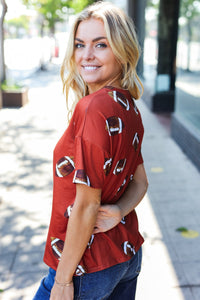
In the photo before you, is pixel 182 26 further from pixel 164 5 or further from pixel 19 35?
pixel 19 35

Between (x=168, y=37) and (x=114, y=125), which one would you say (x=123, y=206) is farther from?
(x=168, y=37)

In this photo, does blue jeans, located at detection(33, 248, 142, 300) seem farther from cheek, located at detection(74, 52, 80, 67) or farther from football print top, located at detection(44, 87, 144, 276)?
cheek, located at detection(74, 52, 80, 67)

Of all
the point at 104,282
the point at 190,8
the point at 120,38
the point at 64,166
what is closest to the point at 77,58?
the point at 120,38

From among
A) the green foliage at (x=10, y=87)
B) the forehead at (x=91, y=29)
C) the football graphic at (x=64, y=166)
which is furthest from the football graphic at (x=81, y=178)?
the green foliage at (x=10, y=87)

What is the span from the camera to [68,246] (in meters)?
1.42

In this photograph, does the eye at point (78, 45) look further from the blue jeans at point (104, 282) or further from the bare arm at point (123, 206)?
the blue jeans at point (104, 282)

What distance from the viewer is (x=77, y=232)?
140 cm

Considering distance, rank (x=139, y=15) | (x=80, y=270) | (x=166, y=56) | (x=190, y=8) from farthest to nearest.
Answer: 1. (x=139, y=15)
2. (x=166, y=56)
3. (x=190, y=8)
4. (x=80, y=270)

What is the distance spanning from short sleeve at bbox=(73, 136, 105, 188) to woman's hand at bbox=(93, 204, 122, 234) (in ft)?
0.54

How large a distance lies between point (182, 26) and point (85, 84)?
7.33 meters

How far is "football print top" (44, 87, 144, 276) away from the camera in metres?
1.36

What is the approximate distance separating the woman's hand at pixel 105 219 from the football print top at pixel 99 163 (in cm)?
4

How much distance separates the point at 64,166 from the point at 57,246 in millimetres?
330

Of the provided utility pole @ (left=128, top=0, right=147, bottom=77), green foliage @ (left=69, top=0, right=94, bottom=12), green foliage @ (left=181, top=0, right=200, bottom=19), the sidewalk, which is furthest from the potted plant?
green foliage @ (left=69, top=0, right=94, bottom=12)
